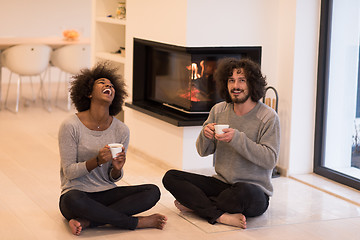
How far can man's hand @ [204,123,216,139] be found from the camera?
3400 millimetres

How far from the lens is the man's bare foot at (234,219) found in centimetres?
342

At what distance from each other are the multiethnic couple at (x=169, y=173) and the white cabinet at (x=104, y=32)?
2491 mm

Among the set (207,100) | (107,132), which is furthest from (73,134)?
(207,100)

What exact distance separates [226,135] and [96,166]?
697 millimetres

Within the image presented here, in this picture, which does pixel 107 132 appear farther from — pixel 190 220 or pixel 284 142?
pixel 284 142

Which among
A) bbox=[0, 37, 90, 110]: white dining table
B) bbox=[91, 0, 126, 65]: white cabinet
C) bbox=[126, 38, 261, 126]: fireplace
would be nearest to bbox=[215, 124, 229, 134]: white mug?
bbox=[126, 38, 261, 126]: fireplace

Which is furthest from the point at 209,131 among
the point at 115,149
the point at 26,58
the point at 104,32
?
the point at 26,58

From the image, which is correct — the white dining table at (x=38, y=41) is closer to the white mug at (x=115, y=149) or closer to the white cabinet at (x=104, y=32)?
the white cabinet at (x=104, y=32)

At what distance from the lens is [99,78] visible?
11.1 feet

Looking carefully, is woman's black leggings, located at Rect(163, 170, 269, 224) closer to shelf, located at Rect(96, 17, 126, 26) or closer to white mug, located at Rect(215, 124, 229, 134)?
white mug, located at Rect(215, 124, 229, 134)

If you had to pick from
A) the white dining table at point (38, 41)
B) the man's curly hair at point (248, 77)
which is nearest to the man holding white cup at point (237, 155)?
the man's curly hair at point (248, 77)

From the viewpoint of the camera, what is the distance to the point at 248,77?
349 cm

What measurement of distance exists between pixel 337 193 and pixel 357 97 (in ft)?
2.28

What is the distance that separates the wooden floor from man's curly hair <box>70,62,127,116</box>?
2.18 feet
